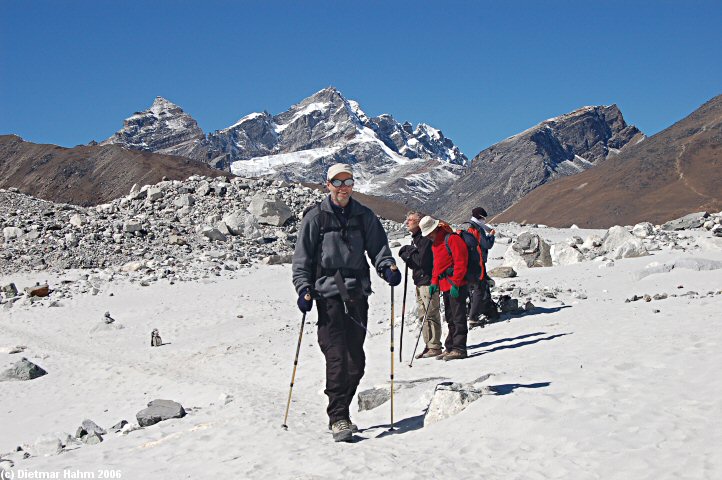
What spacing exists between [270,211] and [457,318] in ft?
81.7

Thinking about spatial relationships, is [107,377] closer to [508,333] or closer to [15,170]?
[508,333]

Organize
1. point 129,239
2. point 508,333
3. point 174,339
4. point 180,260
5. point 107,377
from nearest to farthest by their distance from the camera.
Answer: point 508,333 → point 107,377 → point 174,339 → point 180,260 → point 129,239

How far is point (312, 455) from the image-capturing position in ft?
20.0

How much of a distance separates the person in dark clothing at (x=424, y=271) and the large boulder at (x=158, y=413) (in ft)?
13.8

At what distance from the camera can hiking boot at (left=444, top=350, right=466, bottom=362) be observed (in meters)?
10.7

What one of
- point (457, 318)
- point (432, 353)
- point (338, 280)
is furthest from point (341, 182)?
point (432, 353)

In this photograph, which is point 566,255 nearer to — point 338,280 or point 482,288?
point 482,288

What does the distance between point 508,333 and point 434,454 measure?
6.91 metres

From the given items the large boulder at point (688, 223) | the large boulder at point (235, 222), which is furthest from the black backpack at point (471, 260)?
the large boulder at point (688, 223)

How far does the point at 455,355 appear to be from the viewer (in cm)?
1070

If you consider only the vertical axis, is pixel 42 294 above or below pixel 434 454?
above

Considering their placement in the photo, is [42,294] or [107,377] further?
[42,294]

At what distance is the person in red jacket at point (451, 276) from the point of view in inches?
406

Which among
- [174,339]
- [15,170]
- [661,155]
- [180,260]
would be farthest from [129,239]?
[661,155]
